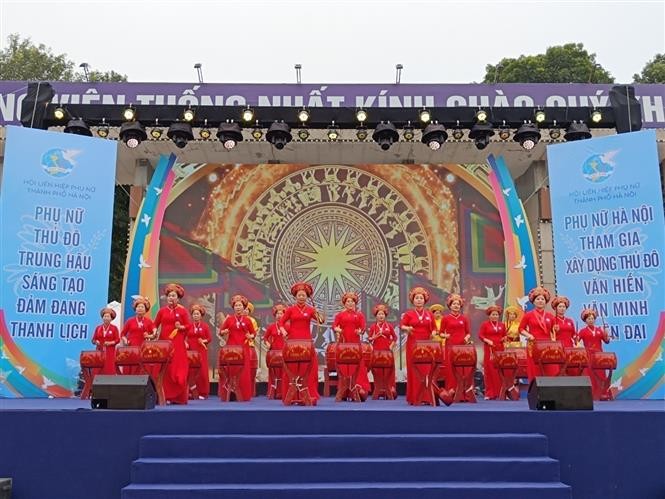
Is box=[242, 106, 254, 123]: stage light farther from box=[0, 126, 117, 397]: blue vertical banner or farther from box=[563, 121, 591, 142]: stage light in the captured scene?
box=[563, 121, 591, 142]: stage light

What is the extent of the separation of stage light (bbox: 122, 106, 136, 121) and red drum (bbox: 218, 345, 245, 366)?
9.15 feet

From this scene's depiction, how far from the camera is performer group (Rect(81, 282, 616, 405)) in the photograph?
6.25 meters

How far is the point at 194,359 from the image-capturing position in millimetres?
6957

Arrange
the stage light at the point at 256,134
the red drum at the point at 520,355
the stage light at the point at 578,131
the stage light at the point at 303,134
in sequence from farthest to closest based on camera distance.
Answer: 1. the stage light at the point at 303,134
2. the stage light at the point at 256,134
3. the stage light at the point at 578,131
4. the red drum at the point at 520,355

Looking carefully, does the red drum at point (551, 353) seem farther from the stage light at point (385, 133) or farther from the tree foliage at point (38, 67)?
the tree foliage at point (38, 67)

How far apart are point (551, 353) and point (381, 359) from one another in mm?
1812

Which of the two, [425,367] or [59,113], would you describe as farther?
[59,113]

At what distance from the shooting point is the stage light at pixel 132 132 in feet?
24.0

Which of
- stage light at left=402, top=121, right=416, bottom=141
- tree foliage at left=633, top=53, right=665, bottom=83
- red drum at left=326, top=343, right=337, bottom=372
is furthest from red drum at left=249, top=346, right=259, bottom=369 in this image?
tree foliage at left=633, top=53, right=665, bottom=83

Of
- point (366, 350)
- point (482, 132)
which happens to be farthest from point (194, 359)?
point (482, 132)

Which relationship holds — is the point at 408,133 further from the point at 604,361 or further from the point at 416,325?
the point at 604,361

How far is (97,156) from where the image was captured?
741 cm
